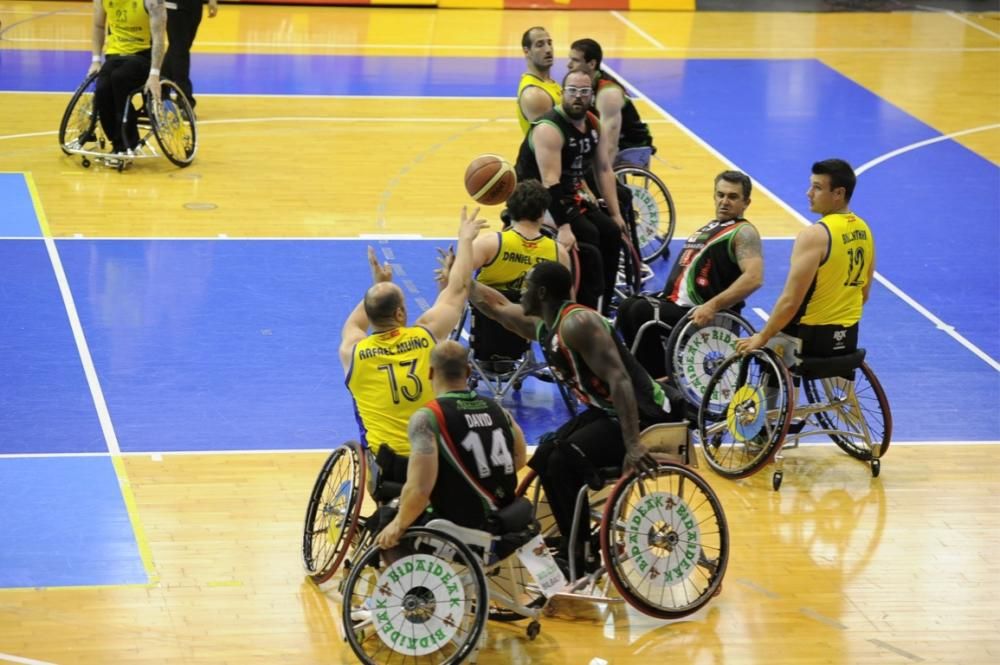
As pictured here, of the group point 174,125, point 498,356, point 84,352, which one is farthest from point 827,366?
point 174,125

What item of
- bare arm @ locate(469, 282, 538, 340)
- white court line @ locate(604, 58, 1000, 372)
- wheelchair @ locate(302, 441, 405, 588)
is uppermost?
bare arm @ locate(469, 282, 538, 340)

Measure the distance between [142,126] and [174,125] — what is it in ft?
2.89

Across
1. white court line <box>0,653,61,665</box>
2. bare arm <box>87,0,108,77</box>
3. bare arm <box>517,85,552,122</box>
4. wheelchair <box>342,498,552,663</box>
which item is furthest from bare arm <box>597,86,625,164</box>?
white court line <box>0,653,61,665</box>

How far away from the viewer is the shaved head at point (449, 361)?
278 inches

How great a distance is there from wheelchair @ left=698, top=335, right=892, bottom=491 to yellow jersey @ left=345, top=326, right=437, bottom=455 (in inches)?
95.7

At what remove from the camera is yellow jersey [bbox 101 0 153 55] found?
588 inches

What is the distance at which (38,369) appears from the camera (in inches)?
422

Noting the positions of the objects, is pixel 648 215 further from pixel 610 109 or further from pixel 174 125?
pixel 174 125

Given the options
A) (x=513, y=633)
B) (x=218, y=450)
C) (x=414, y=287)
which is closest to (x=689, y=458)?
(x=513, y=633)

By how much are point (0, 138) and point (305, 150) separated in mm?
3144

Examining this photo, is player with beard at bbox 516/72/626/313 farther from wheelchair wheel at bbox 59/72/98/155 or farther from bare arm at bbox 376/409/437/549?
wheelchair wheel at bbox 59/72/98/155

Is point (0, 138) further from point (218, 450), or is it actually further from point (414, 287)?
point (218, 450)

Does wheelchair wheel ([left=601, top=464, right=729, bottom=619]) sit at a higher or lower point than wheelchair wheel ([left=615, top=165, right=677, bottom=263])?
higher

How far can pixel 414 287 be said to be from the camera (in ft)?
41.4
